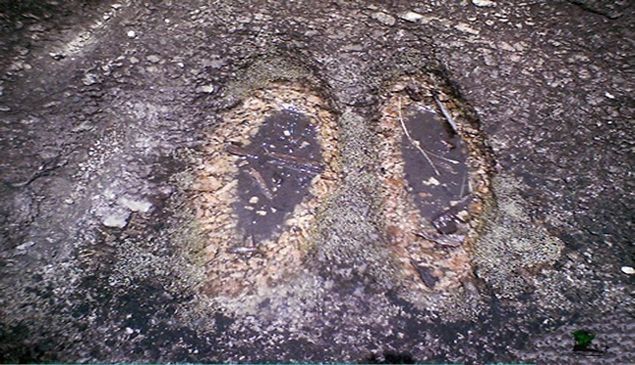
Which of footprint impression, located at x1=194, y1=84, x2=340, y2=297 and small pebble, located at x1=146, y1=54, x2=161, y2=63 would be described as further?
small pebble, located at x1=146, y1=54, x2=161, y2=63

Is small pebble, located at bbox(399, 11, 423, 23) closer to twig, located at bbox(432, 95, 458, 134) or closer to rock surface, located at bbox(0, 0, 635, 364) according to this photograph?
rock surface, located at bbox(0, 0, 635, 364)

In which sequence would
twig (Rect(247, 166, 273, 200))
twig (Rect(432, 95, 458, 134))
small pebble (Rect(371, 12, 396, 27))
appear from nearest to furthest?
twig (Rect(247, 166, 273, 200)) → twig (Rect(432, 95, 458, 134)) → small pebble (Rect(371, 12, 396, 27))

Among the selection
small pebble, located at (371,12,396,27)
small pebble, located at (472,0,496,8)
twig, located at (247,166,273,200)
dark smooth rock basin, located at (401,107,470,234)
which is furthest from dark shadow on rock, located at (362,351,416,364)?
small pebble, located at (472,0,496,8)

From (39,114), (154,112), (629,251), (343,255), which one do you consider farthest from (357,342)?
(39,114)

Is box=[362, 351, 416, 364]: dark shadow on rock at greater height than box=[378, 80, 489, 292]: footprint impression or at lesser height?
lesser

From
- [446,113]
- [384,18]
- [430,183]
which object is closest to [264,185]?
[430,183]

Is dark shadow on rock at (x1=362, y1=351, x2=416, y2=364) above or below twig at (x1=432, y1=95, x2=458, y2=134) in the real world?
below

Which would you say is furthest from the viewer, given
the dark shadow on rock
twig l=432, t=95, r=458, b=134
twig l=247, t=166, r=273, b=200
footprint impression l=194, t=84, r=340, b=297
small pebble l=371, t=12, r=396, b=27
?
small pebble l=371, t=12, r=396, b=27

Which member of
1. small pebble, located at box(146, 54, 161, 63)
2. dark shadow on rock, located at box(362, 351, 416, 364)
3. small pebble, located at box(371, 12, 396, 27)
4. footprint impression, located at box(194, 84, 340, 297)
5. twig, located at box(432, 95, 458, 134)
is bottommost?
dark shadow on rock, located at box(362, 351, 416, 364)

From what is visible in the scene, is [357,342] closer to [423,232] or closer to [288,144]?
[423,232]

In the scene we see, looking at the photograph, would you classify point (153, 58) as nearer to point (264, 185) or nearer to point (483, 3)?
point (264, 185)

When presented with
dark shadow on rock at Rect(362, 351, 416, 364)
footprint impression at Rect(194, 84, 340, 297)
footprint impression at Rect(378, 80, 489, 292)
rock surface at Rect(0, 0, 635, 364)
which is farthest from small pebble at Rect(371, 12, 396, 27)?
dark shadow on rock at Rect(362, 351, 416, 364)

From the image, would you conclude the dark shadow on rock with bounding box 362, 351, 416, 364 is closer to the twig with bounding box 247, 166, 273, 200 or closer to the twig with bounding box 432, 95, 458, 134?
the twig with bounding box 247, 166, 273, 200
